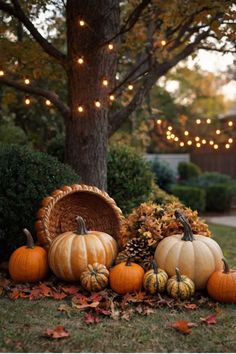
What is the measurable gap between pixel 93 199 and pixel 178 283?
161 cm

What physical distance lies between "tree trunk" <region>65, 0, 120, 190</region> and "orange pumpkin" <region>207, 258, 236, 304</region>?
249 centimetres

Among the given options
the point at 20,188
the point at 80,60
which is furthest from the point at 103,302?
the point at 80,60

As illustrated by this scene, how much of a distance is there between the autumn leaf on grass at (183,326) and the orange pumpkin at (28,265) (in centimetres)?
161

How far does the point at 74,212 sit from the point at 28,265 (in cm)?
96

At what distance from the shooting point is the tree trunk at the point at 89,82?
596cm

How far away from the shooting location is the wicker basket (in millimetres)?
4656

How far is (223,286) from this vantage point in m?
3.87

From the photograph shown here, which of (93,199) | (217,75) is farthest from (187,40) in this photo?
(217,75)

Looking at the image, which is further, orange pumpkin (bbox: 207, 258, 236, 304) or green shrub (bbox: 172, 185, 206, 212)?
green shrub (bbox: 172, 185, 206, 212)

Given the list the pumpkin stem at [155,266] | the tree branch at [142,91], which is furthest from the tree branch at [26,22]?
the pumpkin stem at [155,266]

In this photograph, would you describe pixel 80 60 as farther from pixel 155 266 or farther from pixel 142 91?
pixel 155 266

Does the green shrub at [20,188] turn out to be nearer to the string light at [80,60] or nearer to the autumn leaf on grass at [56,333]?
the string light at [80,60]

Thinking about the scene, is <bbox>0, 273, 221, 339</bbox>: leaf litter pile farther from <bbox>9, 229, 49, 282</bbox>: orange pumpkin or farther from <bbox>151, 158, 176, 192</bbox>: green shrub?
<bbox>151, 158, 176, 192</bbox>: green shrub

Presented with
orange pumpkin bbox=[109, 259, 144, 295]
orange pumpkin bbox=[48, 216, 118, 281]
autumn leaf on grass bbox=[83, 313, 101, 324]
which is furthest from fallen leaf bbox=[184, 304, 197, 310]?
orange pumpkin bbox=[48, 216, 118, 281]
